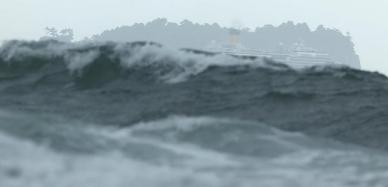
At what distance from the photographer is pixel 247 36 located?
82.5 meters

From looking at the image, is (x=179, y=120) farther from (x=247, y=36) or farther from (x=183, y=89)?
(x=247, y=36)

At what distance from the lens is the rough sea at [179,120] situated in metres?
6.00

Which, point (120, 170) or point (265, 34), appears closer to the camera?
point (120, 170)

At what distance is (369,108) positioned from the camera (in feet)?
33.3

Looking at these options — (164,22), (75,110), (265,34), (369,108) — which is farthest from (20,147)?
(265,34)

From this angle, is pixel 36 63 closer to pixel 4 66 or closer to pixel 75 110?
pixel 4 66

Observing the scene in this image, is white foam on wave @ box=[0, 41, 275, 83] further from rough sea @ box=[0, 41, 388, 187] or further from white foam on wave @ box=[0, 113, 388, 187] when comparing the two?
white foam on wave @ box=[0, 113, 388, 187]

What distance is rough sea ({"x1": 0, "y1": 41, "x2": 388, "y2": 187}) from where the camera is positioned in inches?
236

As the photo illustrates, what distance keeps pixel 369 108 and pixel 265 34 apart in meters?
86.3

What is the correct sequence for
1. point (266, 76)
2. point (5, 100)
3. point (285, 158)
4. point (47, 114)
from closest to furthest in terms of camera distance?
point (285, 158) < point (47, 114) < point (5, 100) < point (266, 76)

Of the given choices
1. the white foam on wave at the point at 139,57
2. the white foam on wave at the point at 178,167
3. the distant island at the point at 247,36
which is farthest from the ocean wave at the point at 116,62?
the distant island at the point at 247,36

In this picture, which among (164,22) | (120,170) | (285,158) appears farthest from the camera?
(164,22)

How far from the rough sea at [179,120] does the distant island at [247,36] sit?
25230 millimetres

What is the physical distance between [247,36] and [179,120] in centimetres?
7470
